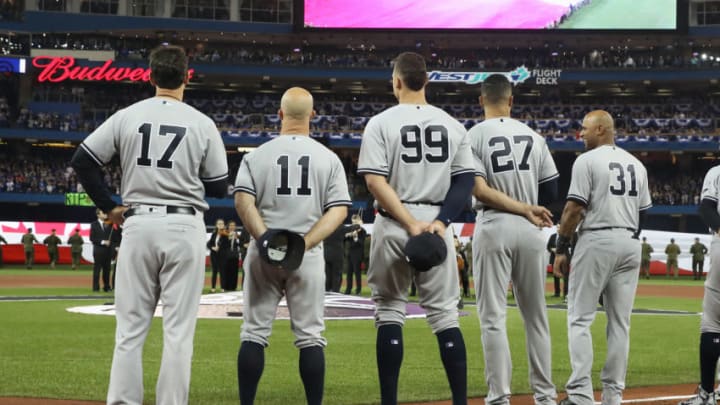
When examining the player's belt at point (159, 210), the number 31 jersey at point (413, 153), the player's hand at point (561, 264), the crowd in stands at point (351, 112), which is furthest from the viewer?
the crowd in stands at point (351, 112)

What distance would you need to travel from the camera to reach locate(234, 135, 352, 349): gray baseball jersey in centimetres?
687

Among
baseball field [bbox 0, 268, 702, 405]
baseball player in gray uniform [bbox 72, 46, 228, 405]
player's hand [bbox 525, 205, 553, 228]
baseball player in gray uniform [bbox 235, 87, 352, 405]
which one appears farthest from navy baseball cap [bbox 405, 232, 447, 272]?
baseball field [bbox 0, 268, 702, 405]

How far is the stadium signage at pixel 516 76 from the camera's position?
59.8m

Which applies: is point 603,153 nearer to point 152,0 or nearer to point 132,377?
point 132,377

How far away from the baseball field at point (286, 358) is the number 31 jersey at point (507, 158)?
240 centimetres

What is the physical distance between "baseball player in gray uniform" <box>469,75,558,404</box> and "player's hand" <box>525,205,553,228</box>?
7 centimetres

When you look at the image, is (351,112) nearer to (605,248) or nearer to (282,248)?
(605,248)

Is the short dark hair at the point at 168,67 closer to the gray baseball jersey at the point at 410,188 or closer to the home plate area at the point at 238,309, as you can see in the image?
the gray baseball jersey at the point at 410,188

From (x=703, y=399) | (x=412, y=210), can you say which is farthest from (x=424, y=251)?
(x=703, y=399)

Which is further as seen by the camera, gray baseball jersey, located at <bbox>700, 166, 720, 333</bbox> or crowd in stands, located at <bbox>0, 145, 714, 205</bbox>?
crowd in stands, located at <bbox>0, 145, 714, 205</bbox>

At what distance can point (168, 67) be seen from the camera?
6602mm

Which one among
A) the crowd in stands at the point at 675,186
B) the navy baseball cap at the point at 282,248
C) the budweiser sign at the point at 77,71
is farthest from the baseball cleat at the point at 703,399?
the budweiser sign at the point at 77,71

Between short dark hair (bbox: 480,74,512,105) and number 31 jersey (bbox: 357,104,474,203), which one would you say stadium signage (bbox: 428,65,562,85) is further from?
number 31 jersey (bbox: 357,104,474,203)

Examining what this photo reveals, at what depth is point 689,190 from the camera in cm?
5706
